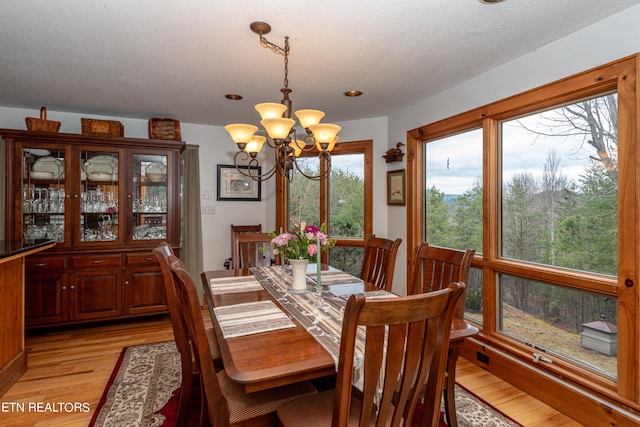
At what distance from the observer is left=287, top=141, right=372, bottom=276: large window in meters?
4.15

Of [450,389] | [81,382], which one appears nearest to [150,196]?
[81,382]

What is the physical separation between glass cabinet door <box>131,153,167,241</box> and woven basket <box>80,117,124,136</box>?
349mm

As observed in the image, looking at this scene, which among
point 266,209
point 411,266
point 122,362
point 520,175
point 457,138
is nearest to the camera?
point 520,175

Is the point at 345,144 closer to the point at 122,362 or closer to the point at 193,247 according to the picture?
the point at 193,247

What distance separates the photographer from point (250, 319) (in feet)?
5.28

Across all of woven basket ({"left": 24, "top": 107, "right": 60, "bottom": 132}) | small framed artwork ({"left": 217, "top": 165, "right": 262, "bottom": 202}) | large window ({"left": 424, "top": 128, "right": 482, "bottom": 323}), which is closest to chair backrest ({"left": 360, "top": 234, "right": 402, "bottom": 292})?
large window ({"left": 424, "top": 128, "right": 482, "bottom": 323})

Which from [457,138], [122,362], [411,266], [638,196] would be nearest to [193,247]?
[122,362]

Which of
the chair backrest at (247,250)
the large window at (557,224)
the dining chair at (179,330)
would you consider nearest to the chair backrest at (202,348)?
the dining chair at (179,330)

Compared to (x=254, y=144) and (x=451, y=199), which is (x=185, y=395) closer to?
(x=254, y=144)

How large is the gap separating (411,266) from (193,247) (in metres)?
2.68

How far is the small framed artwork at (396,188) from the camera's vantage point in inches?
146

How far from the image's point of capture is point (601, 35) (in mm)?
1988

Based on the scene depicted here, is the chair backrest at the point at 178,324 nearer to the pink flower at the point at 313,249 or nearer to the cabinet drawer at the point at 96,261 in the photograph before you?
the pink flower at the point at 313,249

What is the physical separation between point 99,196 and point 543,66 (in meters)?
4.15
